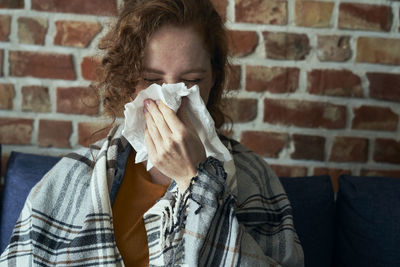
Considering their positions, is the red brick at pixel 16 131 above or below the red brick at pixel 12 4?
below

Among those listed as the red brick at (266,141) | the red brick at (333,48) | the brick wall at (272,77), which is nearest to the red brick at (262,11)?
the brick wall at (272,77)

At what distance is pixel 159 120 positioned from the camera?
0.99m

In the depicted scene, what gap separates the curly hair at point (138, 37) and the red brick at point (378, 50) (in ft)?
1.62

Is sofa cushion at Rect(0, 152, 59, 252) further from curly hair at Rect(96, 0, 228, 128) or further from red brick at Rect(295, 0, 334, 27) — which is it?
red brick at Rect(295, 0, 334, 27)

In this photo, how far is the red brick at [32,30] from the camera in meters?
1.44

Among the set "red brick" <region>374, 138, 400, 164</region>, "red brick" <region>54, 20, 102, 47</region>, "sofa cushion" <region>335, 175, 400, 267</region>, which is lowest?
"sofa cushion" <region>335, 175, 400, 267</region>

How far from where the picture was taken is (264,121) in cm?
149

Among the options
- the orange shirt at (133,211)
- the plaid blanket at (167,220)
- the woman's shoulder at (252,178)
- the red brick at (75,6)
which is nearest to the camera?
the plaid blanket at (167,220)

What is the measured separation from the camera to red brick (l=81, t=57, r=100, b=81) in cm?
147

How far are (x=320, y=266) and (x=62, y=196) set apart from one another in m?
0.73

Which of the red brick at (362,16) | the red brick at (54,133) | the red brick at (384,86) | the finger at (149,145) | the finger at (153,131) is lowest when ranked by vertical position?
the red brick at (54,133)

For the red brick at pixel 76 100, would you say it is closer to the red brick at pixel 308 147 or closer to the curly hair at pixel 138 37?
the curly hair at pixel 138 37

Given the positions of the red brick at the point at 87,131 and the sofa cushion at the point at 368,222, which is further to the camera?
the red brick at the point at 87,131

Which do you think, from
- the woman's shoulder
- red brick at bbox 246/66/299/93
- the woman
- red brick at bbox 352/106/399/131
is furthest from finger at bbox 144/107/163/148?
red brick at bbox 352/106/399/131
